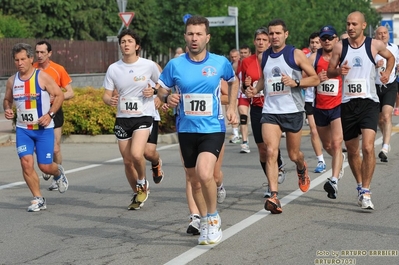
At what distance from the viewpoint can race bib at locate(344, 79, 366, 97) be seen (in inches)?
411

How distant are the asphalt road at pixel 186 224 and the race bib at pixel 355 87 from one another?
123 cm

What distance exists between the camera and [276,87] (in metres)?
10.4

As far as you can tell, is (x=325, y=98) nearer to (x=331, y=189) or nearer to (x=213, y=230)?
(x=331, y=189)

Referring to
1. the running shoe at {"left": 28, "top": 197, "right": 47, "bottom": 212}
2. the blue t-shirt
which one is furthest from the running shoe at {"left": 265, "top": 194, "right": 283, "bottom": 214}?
the running shoe at {"left": 28, "top": 197, "right": 47, "bottom": 212}

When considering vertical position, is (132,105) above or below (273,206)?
above

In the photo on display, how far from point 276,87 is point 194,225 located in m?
2.15

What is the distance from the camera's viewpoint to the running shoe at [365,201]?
10102 mm

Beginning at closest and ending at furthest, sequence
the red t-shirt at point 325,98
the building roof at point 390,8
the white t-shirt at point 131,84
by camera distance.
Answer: the white t-shirt at point 131,84
the red t-shirt at point 325,98
the building roof at point 390,8

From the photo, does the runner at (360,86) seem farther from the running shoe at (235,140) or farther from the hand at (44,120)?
the running shoe at (235,140)

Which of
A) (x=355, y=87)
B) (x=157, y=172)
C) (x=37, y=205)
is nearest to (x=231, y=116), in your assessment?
(x=355, y=87)

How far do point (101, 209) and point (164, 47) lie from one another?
53.3 m

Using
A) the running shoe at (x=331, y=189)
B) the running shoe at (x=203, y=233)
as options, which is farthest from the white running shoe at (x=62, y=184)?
the running shoe at (x=203, y=233)

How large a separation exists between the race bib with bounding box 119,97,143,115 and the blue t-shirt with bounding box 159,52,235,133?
2.27 meters

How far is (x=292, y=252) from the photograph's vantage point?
802cm
